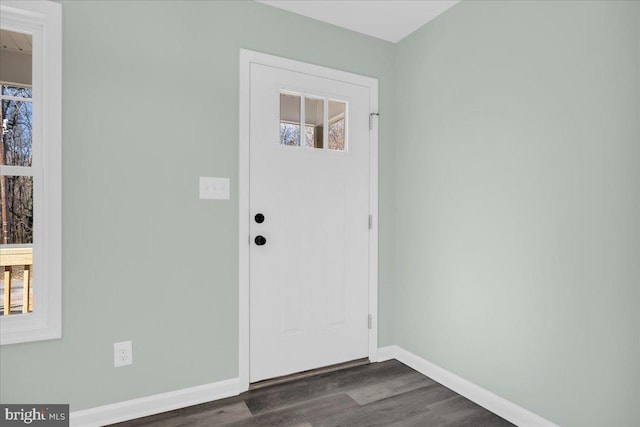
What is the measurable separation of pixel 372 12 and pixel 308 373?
2465mm

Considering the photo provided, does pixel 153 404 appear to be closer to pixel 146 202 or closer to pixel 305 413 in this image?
pixel 305 413

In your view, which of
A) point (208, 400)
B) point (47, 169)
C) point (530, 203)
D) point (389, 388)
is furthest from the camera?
point (389, 388)

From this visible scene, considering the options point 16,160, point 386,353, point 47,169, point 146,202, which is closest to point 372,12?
point 146,202

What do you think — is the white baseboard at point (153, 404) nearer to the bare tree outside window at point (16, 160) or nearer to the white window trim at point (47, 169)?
the white window trim at point (47, 169)

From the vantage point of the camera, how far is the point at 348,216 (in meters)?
2.69

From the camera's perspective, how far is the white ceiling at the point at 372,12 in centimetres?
235

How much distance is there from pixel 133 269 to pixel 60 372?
0.59 m

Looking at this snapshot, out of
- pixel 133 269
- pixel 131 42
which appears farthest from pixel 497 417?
pixel 131 42

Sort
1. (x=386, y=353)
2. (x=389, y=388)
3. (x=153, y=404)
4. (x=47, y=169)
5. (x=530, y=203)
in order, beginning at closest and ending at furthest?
(x=47, y=169), (x=530, y=203), (x=153, y=404), (x=389, y=388), (x=386, y=353)

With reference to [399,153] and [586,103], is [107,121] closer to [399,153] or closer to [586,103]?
[399,153]

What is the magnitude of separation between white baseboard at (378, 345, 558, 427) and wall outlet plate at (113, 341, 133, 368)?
1.70 meters

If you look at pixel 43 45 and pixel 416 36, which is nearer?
pixel 43 45

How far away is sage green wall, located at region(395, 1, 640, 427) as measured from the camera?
1.60m

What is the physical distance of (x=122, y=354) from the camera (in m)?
2.00
